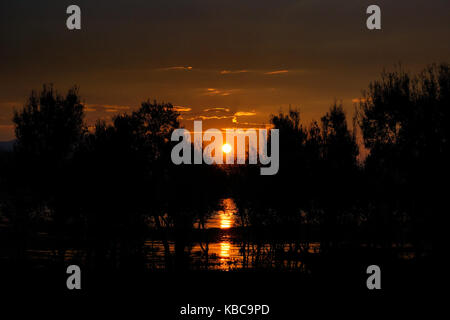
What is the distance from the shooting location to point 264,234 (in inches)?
1966

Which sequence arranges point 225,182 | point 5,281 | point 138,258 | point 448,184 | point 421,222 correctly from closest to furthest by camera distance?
point 448,184
point 421,222
point 5,281
point 138,258
point 225,182

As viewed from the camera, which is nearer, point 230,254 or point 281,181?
point 281,181

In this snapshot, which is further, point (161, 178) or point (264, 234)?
point (161, 178)

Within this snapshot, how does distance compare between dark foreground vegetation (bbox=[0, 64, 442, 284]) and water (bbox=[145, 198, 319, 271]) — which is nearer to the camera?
→ dark foreground vegetation (bbox=[0, 64, 442, 284])

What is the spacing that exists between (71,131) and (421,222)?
3024 cm

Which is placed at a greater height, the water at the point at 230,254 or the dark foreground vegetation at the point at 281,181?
the dark foreground vegetation at the point at 281,181

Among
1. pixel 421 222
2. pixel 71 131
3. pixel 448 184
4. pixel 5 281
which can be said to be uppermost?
pixel 71 131

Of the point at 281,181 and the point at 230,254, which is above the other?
the point at 281,181

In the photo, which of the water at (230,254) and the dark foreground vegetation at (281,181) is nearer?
the dark foreground vegetation at (281,181)

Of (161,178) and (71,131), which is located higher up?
(71,131)

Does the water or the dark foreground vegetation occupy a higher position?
the dark foreground vegetation
